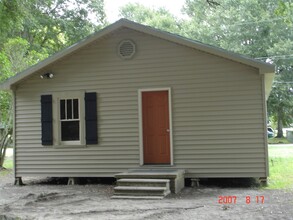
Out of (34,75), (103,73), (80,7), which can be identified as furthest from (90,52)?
(80,7)

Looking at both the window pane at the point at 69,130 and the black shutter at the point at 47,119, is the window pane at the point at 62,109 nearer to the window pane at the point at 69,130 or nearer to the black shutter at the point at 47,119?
the window pane at the point at 69,130

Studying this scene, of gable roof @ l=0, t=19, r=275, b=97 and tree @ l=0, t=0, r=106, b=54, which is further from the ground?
tree @ l=0, t=0, r=106, b=54

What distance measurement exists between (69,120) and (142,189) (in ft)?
10.7

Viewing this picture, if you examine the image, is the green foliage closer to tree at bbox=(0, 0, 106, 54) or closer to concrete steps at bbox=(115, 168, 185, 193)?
tree at bbox=(0, 0, 106, 54)

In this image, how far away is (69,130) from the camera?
10539mm

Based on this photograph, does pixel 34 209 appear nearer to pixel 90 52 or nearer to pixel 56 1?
pixel 90 52

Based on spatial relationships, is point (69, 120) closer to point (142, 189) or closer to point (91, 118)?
point (91, 118)

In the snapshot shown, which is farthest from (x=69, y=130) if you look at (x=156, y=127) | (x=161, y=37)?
(x=161, y=37)

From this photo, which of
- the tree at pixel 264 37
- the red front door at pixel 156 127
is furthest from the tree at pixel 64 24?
the red front door at pixel 156 127

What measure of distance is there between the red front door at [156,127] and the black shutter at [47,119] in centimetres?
245

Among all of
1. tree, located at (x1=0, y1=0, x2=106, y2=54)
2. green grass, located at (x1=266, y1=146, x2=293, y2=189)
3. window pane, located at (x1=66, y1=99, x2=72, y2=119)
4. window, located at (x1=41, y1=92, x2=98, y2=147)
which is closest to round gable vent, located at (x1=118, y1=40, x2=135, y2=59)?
window, located at (x1=41, y1=92, x2=98, y2=147)

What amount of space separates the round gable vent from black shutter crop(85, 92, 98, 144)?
4.03ft

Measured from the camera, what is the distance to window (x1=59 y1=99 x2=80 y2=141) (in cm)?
1049

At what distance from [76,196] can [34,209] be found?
1440 mm
